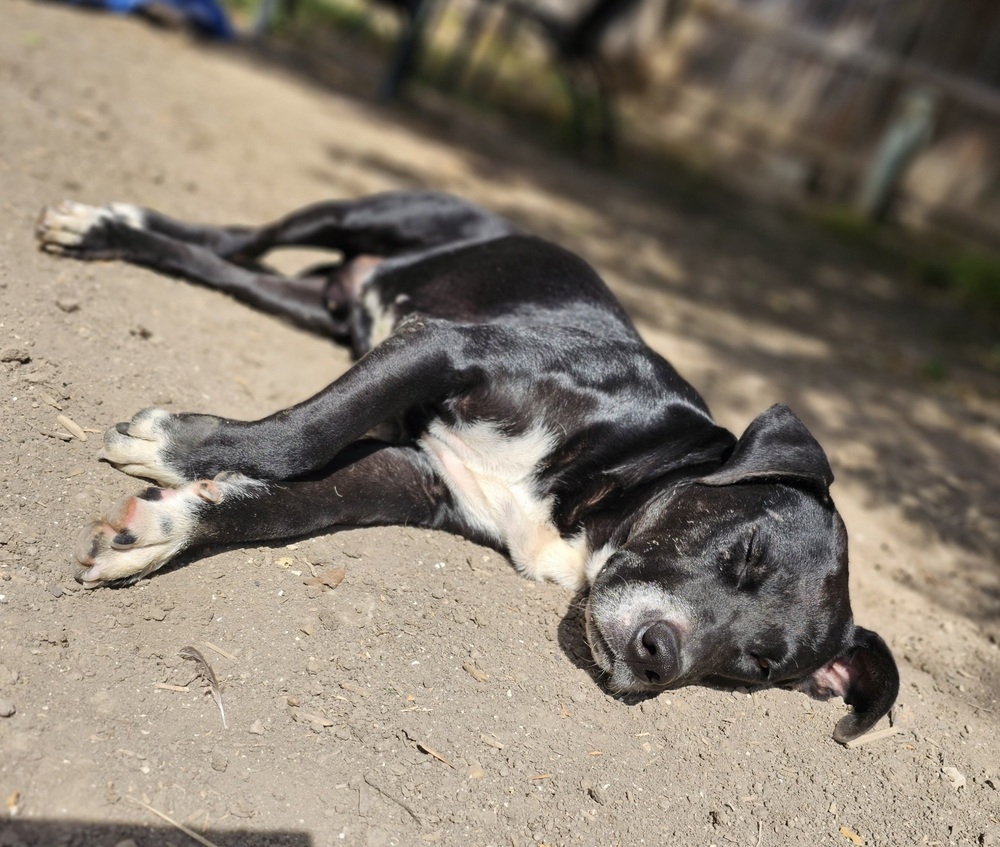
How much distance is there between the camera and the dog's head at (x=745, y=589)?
2984 mm

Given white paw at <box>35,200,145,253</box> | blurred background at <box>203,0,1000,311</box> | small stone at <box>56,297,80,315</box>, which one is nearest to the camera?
small stone at <box>56,297,80,315</box>

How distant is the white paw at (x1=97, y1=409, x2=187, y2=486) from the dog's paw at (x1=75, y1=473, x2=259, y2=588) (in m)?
0.13

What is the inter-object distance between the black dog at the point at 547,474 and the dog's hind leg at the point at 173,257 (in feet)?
0.06

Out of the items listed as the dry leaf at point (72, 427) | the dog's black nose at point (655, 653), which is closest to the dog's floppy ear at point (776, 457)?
the dog's black nose at point (655, 653)

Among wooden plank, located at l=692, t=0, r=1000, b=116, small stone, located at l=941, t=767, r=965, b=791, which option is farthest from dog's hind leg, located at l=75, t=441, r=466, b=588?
wooden plank, located at l=692, t=0, r=1000, b=116

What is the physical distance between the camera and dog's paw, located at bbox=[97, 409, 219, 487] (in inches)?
120

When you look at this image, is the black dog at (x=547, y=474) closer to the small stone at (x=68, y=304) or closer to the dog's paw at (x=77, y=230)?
the dog's paw at (x=77, y=230)

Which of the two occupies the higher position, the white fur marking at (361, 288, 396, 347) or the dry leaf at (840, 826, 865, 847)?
the white fur marking at (361, 288, 396, 347)

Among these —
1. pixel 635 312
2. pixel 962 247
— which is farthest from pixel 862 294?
pixel 635 312

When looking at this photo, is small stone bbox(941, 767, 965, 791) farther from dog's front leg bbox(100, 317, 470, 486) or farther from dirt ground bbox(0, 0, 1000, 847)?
dog's front leg bbox(100, 317, 470, 486)

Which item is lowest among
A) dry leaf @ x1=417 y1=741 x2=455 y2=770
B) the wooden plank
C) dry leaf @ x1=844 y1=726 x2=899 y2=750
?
dry leaf @ x1=417 y1=741 x2=455 y2=770

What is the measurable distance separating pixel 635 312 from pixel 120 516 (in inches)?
180

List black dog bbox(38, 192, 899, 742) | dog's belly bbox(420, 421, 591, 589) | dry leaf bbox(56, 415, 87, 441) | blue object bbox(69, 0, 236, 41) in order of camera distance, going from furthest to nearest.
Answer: blue object bbox(69, 0, 236, 41) → dog's belly bbox(420, 421, 591, 589) → dry leaf bbox(56, 415, 87, 441) → black dog bbox(38, 192, 899, 742)

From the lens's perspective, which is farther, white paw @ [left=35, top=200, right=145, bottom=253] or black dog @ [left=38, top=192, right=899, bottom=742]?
white paw @ [left=35, top=200, right=145, bottom=253]
